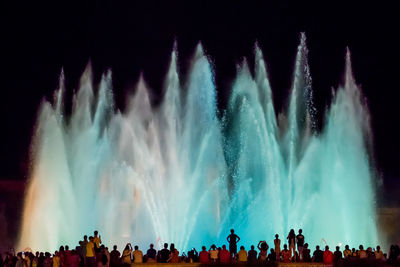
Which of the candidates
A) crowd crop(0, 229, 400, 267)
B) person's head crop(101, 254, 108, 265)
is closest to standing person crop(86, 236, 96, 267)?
crowd crop(0, 229, 400, 267)

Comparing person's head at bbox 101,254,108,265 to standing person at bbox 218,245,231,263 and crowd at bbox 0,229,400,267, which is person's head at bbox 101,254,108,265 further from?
standing person at bbox 218,245,231,263

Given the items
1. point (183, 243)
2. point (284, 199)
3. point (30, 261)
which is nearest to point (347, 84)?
point (284, 199)

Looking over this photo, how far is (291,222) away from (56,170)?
13489 millimetres

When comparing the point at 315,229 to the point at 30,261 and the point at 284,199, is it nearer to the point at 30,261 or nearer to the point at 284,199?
the point at 284,199

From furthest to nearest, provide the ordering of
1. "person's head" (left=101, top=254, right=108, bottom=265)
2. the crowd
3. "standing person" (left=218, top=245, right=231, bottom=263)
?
"standing person" (left=218, top=245, right=231, bottom=263) → the crowd → "person's head" (left=101, top=254, right=108, bottom=265)

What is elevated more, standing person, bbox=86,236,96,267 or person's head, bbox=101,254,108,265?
standing person, bbox=86,236,96,267

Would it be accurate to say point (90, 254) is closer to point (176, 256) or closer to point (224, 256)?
point (176, 256)

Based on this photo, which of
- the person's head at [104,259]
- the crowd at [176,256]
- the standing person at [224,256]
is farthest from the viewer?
the standing person at [224,256]

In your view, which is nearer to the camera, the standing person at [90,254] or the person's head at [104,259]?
the person's head at [104,259]

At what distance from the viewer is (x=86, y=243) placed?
22.0 m

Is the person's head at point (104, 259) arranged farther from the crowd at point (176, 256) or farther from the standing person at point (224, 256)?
the standing person at point (224, 256)

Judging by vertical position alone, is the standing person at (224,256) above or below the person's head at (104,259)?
above

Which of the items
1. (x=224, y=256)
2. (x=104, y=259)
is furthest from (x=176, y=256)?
(x=104, y=259)

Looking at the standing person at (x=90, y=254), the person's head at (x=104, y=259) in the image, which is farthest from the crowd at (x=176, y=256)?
the person's head at (x=104, y=259)
